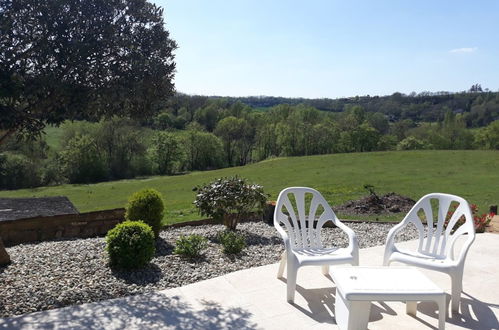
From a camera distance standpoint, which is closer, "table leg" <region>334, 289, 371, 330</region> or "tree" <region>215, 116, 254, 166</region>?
"table leg" <region>334, 289, 371, 330</region>

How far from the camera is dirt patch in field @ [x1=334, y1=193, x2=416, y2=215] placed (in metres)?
10.9

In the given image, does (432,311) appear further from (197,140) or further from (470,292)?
(197,140)

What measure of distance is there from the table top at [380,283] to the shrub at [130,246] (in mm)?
2457

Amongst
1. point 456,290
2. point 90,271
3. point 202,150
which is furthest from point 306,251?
point 202,150

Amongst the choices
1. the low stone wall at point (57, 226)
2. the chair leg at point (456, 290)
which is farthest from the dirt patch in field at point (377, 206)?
the chair leg at point (456, 290)

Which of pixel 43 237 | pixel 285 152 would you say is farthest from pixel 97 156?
pixel 43 237

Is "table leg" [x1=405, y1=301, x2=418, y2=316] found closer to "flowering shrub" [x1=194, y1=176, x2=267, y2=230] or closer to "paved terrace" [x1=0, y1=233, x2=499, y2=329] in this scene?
"paved terrace" [x1=0, y1=233, x2=499, y2=329]

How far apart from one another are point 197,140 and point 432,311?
44.7m

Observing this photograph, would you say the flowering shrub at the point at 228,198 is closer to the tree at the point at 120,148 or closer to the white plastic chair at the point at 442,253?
the white plastic chair at the point at 442,253

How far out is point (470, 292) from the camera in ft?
16.8

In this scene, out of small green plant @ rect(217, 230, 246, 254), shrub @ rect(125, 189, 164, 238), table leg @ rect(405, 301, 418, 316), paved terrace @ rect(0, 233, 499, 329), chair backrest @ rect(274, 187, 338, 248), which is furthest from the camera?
shrub @ rect(125, 189, 164, 238)

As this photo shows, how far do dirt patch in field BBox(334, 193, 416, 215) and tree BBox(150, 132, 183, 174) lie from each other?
36.5 m

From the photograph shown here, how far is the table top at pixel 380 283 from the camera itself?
12.4ft

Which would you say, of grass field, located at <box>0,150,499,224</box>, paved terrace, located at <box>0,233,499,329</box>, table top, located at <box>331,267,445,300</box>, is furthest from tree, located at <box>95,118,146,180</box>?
table top, located at <box>331,267,445,300</box>
